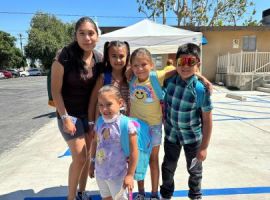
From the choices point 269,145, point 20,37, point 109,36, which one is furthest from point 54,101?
point 20,37

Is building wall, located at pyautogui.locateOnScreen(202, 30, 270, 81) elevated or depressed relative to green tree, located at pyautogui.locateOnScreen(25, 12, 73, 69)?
depressed

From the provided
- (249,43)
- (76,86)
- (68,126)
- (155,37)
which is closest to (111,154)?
(68,126)

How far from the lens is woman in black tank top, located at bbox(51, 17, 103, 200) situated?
2855 mm

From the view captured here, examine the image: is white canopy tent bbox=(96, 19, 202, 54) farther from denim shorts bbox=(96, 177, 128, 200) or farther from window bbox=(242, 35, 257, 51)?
window bbox=(242, 35, 257, 51)

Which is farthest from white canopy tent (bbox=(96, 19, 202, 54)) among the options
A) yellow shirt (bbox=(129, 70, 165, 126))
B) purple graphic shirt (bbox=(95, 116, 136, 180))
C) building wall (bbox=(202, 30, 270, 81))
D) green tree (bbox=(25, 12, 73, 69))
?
green tree (bbox=(25, 12, 73, 69))

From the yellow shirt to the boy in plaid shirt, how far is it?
135mm

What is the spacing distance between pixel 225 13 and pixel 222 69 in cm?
1837

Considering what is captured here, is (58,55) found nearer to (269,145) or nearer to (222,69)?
(269,145)

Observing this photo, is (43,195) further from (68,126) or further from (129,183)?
(129,183)

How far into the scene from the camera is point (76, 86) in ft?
9.63

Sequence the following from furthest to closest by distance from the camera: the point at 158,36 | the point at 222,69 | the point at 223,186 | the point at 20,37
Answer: the point at 20,37, the point at 222,69, the point at 158,36, the point at 223,186

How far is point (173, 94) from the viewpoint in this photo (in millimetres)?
2951

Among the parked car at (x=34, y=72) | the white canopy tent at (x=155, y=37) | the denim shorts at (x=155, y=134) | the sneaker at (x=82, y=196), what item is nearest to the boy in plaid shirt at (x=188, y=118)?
the denim shorts at (x=155, y=134)

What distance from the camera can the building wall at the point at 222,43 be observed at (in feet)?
66.1
